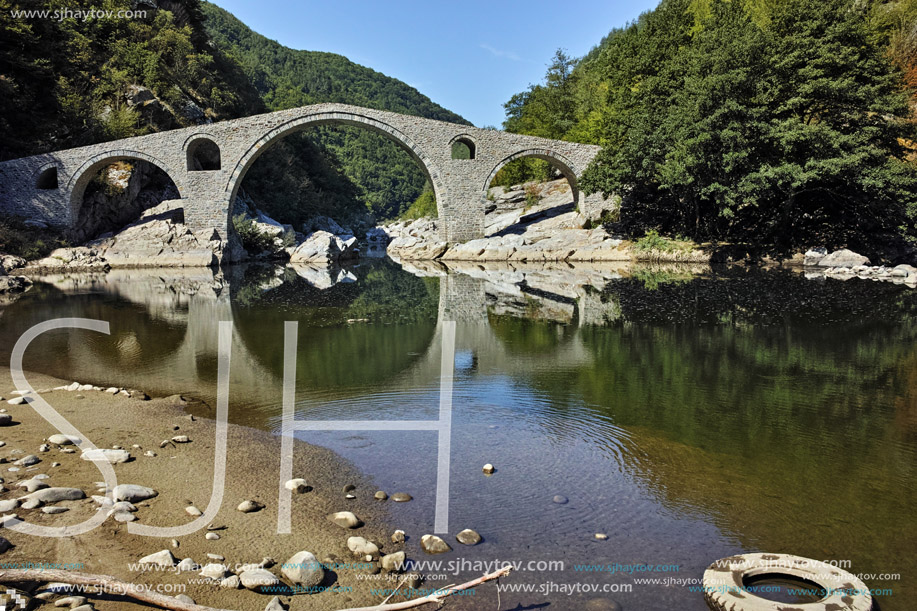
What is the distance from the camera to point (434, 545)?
2955 mm

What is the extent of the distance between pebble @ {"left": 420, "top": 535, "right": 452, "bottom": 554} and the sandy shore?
14cm

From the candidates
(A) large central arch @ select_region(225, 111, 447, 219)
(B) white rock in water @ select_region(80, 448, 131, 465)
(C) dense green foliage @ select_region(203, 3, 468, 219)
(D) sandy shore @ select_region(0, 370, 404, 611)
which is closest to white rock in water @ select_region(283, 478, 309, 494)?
(D) sandy shore @ select_region(0, 370, 404, 611)

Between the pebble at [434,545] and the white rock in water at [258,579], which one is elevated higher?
the white rock in water at [258,579]

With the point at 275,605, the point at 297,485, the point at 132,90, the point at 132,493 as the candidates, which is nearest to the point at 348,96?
the point at 132,90

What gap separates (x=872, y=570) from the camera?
2.87 meters

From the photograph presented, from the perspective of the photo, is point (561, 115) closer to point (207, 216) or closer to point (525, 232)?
point (525, 232)

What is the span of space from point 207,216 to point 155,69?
28.7ft

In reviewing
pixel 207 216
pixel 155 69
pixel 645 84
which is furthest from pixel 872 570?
pixel 155 69

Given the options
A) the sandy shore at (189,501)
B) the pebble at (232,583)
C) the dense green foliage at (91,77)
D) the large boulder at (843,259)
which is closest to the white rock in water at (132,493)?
the sandy shore at (189,501)

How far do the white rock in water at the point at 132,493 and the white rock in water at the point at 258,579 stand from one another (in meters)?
1.14

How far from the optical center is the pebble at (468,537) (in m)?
3.05

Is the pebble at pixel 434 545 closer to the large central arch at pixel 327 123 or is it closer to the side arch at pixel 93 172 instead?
the large central arch at pixel 327 123

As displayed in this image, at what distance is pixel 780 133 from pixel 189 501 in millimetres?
18729

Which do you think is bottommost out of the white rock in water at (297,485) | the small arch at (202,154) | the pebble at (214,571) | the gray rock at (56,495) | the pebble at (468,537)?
the pebble at (468,537)
